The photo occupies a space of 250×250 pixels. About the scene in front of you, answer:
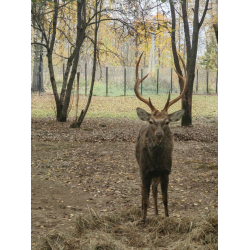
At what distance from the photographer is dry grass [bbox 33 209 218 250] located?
377 centimetres

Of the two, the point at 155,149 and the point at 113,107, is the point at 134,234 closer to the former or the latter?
the point at 155,149

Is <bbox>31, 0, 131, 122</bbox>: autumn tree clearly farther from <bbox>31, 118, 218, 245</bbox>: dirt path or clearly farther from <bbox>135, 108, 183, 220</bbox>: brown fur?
<bbox>135, 108, 183, 220</bbox>: brown fur

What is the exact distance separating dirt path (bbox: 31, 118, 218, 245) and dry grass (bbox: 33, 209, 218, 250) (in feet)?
1.46

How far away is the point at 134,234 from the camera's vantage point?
4195mm

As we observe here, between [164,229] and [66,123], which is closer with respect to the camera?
[164,229]

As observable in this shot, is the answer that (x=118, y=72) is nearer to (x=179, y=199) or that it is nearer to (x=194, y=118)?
(x=194, y=118)

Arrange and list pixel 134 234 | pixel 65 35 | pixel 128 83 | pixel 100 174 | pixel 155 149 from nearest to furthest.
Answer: pixel 134 234 < pixel 155 149 < pixel 100 174 < pixel 65 35 < pixel 128 83

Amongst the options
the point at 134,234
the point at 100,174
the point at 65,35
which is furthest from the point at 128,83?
the point at 134,234

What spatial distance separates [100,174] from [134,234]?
341 cm
